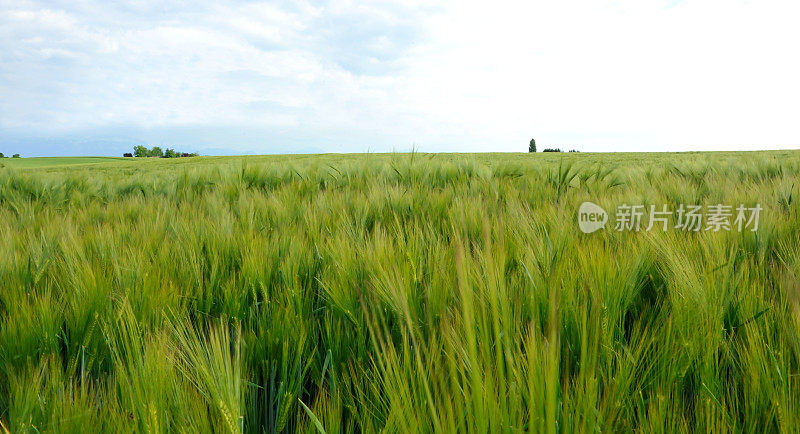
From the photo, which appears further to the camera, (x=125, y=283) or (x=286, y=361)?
(x=125, y=283)

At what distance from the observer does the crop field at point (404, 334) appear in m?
0.41

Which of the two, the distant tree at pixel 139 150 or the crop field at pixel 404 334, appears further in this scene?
the distant tree at pixel 139 150

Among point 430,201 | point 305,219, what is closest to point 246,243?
point 305,219

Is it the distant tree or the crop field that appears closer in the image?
the crop field

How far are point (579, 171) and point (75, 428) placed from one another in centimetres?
276

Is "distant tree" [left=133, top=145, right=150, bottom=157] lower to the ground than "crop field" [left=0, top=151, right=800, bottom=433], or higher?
higher

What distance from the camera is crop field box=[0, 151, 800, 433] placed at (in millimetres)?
414

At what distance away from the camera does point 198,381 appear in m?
0.49

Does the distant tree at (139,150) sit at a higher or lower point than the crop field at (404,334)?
higher

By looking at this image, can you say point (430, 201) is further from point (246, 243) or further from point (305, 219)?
point (246, 243)

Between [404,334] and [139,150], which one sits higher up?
[139,150]

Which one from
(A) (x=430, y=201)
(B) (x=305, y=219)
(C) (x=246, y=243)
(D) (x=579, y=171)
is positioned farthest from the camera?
(D) (x=579, y=171)

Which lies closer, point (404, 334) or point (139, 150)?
point (404, 334)

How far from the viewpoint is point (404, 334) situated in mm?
470
